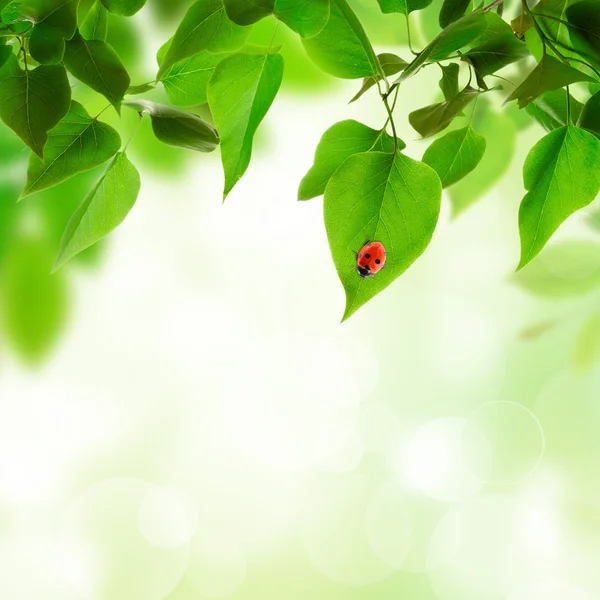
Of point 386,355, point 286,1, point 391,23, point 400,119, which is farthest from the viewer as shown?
point 386,355

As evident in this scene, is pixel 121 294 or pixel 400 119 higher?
pixel 400 119

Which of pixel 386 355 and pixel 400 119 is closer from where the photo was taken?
pixel 400 119

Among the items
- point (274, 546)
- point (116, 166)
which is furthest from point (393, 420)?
point (116, 166)

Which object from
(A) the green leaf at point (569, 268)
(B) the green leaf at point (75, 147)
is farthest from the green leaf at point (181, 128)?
(A) the green leaf at point (569, 268)

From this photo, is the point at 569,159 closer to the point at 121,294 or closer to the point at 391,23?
the point at 391,23

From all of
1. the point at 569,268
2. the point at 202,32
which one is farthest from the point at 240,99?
the point at 569,268

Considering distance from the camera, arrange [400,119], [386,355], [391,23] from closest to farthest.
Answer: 1. [391,23]
2. [400,119]
3. [386,355]

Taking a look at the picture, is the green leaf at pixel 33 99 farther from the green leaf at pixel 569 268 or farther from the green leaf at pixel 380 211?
the green leaf at pixel 569 268
